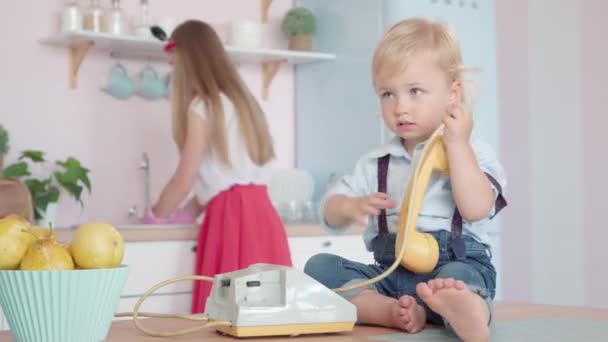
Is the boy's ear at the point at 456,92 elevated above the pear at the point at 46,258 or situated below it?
above

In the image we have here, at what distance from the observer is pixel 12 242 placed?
1110 mm

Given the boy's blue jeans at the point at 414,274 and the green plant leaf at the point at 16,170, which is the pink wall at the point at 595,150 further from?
the boy's blue jeans at the point at 414,274

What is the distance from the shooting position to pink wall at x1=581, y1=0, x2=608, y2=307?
3.89m

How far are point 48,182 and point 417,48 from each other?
1.79 meters

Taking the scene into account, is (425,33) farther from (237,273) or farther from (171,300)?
(171,300)

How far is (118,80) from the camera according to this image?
10.8 ft

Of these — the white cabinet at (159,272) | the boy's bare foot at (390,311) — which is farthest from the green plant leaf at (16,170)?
the boy's bare foot at (390,311)

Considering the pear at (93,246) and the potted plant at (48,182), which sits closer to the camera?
the pear at (93,246)

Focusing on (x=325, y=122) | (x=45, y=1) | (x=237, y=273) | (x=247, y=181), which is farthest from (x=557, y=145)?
(x=237, y=273)

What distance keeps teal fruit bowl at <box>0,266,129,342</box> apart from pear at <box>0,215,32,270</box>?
0.05 ft

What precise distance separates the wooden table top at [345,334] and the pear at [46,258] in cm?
15

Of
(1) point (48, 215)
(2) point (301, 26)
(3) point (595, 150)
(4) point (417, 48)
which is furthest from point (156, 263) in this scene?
(3) point (595, 150)

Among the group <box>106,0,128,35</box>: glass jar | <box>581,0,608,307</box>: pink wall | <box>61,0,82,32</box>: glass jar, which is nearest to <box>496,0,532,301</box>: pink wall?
<box>581,0,608,307</box>: pink wall

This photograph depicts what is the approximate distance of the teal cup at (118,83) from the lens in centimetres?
328
